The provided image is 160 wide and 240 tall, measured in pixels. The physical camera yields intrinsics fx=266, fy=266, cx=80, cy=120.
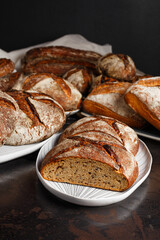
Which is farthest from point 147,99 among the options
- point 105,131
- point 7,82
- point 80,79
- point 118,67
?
point 7,82

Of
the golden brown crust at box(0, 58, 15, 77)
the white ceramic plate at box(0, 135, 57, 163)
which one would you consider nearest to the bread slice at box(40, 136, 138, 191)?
the white ceramic plate at box(0, 135, 57, 163)

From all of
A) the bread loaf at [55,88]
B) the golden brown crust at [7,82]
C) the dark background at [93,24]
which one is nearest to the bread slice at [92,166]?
the bread loaf at [55,88]

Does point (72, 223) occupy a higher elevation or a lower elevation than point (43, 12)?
lower

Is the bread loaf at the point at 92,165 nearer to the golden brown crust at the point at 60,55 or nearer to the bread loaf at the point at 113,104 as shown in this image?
the bread loaf at the point at 113,104

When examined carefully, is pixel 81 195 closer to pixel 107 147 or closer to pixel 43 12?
pixel 107 147

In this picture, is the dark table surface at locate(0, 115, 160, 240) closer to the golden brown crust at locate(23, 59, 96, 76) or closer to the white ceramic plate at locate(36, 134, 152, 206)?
the white ceramic plate at locate(36, 134, 152, 206)

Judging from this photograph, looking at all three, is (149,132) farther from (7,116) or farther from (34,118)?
(7,116)

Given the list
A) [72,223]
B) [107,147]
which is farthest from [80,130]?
[72,223]
